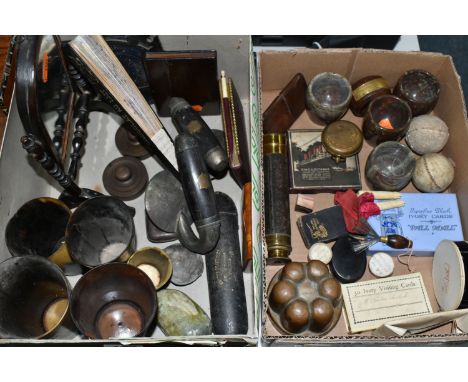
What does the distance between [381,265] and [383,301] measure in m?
0.09

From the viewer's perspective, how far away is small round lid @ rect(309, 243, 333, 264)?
1.19m

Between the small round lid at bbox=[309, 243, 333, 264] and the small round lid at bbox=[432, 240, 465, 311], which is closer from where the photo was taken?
the small round lid at bbox=[432, 240, 465, 311]

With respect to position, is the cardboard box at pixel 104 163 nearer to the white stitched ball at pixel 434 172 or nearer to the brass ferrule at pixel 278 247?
the brass ferrule at pixel 278 247

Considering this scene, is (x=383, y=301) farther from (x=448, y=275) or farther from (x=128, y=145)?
(x=128, y=145)

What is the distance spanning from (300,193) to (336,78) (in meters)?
0.32

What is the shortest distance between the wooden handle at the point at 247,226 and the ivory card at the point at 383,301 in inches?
9.7

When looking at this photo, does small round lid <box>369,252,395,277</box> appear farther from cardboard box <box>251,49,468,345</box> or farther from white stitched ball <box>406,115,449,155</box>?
white stitched ball <box>406,115,449,155</box>

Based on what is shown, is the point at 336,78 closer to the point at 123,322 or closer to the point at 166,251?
the point at 166,251

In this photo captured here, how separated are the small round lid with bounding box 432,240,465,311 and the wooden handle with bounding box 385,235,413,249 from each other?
8 cm

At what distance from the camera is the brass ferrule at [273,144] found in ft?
4.15

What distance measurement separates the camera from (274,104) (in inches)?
51.2

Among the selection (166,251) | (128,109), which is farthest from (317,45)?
(166,251)

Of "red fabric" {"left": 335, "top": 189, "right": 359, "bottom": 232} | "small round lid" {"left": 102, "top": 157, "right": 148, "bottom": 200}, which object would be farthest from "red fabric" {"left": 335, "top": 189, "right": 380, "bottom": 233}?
"small round lid" {"left": 102, "top": 157, "right": 148, "bottom": 200}
